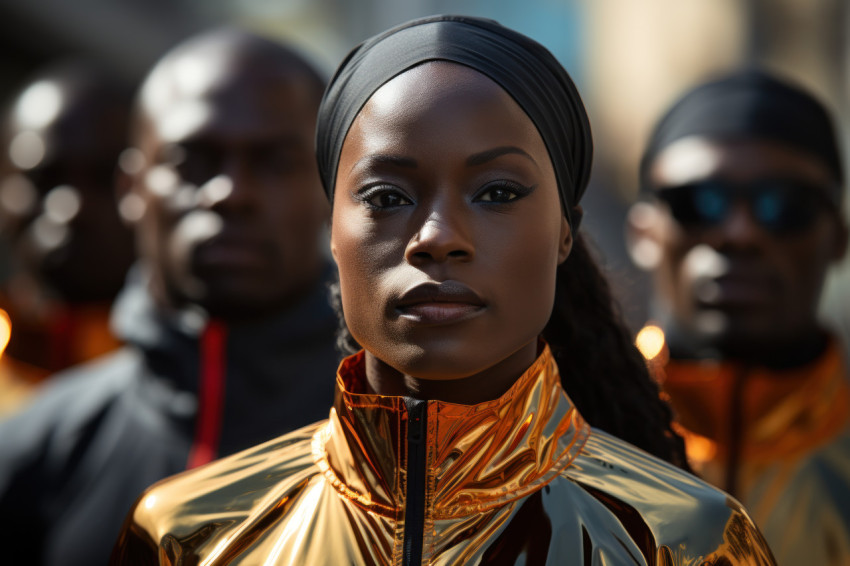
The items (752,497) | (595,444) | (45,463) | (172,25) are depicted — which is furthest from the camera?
(172,25)

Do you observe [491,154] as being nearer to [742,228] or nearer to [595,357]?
[595,357]

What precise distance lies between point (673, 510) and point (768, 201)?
6.14ft

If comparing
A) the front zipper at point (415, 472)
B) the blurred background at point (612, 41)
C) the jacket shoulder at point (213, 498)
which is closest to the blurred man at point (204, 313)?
the jacket shoulder at point (213, 498)

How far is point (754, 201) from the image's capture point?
341 centimetres

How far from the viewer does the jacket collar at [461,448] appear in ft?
5.84

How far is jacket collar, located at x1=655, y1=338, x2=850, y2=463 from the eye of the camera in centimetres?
339

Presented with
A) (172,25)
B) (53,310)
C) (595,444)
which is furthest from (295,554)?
(172,25)

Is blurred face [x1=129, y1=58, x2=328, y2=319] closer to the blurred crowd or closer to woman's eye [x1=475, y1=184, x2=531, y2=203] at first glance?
the blurred crowd

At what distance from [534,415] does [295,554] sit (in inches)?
19.2

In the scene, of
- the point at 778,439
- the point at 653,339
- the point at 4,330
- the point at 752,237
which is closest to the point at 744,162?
the point at 752,237

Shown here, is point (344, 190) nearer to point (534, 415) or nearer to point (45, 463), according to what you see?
point (534, 415)

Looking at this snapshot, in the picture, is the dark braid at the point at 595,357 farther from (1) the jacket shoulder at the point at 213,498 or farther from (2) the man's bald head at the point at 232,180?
(2) the man's bald head at the point at 232,180

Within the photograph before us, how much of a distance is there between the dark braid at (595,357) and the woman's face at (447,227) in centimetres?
33

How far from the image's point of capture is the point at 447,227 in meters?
1.70
